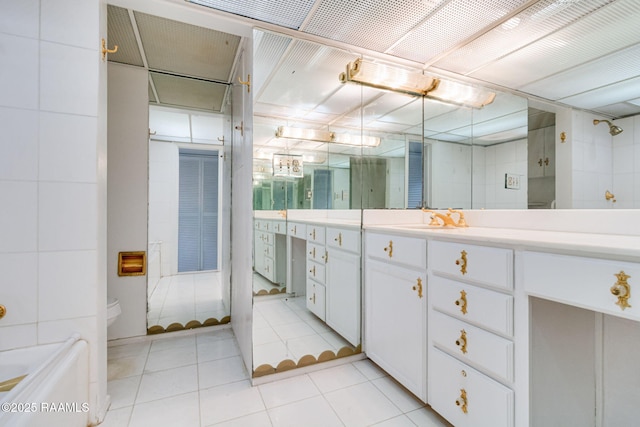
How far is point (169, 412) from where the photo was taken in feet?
4.85

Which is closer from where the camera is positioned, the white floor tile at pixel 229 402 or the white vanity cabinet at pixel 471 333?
the white vanity cabinet at pixel 471 333

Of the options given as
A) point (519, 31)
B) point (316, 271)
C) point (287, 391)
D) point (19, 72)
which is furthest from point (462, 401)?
point (19, 72)

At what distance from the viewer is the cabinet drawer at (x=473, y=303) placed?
42.5 inches

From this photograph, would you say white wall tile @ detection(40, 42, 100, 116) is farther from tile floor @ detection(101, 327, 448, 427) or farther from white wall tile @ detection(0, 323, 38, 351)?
tile floor @ detection(101, 327, 448, 427)

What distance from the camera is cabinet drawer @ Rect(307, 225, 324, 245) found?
7.61ft

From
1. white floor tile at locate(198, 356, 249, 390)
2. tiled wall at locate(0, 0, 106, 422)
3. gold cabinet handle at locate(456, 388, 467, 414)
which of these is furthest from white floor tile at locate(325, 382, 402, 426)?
tiled wall at locate(0, 0, 106, 422)

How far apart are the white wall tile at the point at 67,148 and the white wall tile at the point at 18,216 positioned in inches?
3.7

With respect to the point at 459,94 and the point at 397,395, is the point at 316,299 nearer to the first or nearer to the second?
the point at 397,395

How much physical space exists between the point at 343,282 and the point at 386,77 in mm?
1584

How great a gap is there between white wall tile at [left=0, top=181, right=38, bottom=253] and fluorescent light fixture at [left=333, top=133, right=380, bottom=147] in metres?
1.92

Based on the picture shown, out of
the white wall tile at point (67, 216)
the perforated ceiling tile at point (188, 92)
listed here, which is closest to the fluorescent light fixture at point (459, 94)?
the perforated ceiling tile at point (188, 92)

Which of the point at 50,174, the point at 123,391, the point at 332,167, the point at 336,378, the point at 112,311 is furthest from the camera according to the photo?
the point at 332,167

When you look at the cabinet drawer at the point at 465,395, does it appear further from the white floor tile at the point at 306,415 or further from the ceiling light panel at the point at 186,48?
the ceiling light panel at the point at 186,48

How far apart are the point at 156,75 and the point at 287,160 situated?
1.38 metres
